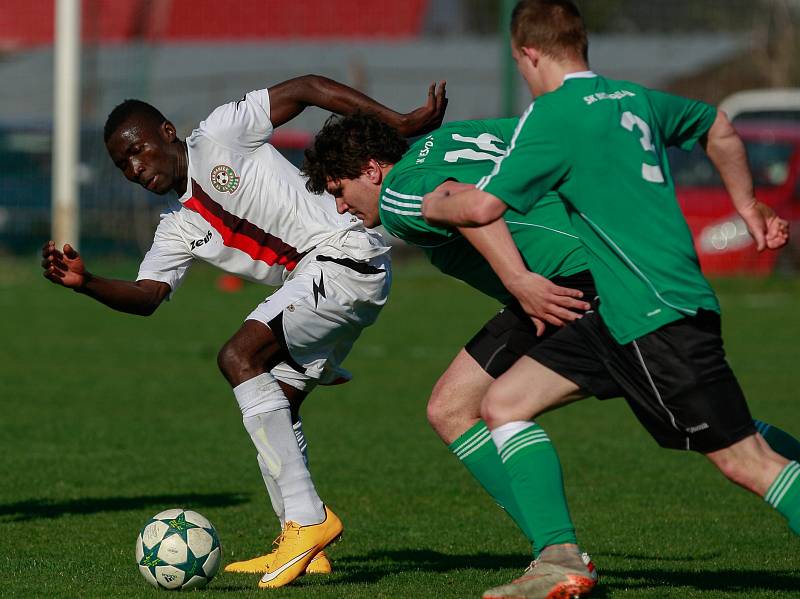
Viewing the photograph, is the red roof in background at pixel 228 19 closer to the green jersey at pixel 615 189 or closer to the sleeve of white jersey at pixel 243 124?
the sleeve of white jersey at pixel 243 124

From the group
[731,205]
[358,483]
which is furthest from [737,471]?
[731,205]

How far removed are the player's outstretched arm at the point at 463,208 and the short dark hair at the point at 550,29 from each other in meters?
0.56

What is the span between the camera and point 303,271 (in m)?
6.54

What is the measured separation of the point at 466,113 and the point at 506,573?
20.4 m

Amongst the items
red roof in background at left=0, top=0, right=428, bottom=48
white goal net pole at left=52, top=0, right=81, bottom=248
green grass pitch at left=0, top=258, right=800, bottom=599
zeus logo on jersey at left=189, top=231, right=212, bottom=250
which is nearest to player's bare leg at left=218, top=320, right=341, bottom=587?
green grass pitch at left=0, top=258, right=800, bottom=599

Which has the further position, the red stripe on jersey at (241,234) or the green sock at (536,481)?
the red stripe on jersey at (241,234)

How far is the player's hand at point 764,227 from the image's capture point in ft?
18.1

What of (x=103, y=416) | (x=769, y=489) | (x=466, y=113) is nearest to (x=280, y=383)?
(x=769, y=489)

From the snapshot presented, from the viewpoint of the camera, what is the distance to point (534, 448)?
17.4ft

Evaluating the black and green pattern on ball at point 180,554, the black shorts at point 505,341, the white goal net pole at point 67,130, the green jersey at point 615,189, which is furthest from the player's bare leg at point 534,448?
the white goal net pole at point 67,130

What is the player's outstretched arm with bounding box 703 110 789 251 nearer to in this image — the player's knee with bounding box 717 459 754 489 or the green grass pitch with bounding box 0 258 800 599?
the player's knee with bounding box 717 459 754 489

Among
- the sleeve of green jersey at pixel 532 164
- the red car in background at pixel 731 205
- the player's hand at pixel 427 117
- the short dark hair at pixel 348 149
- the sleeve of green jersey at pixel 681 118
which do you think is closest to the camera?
the sleeve of green jersey at pixel 532 164

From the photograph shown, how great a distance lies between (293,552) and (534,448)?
130 cm

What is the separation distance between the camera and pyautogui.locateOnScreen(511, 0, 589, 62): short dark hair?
4945 mm
